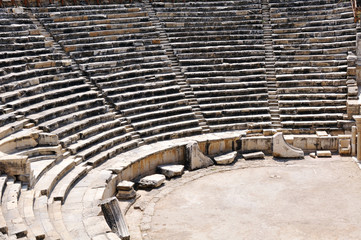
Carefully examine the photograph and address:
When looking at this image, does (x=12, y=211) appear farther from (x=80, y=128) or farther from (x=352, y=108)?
(x=352, y=108)

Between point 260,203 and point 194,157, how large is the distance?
4.06 m

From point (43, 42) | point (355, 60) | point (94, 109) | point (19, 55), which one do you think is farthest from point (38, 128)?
point (355, 60)

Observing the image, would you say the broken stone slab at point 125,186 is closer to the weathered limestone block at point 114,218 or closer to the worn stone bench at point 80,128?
the worn stone bench at point 80,128

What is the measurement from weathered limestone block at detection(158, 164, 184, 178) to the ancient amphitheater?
0.09 metres

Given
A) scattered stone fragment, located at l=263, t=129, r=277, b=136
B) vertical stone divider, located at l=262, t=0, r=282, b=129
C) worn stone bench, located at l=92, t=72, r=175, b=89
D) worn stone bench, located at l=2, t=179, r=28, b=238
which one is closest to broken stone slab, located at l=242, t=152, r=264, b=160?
scattered stone fragment, located at l=263, t=129, r=277, b=136

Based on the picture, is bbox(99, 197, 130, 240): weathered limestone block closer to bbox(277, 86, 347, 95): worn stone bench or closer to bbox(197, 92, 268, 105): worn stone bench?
bbox(197, 92, 268, 105): worn stone bench

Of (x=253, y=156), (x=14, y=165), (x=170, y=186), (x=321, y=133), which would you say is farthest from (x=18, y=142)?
(x=321, y=133)

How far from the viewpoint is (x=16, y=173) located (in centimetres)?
1456

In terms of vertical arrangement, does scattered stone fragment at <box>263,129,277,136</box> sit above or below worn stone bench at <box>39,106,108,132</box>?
below

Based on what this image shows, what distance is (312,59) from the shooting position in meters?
24.7

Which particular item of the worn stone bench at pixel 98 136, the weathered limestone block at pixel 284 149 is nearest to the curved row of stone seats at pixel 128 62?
the worn stone bench at pixel 98 136

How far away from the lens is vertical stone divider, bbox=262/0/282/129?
75.6ft

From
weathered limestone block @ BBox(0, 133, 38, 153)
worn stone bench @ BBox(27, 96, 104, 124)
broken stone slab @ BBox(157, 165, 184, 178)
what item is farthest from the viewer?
broken stone slab @ BBox(157, 165, 184, 178)

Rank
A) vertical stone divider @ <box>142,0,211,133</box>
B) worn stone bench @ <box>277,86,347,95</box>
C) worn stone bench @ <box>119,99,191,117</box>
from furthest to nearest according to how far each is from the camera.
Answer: worn stone bench @ <box>277,86,347,95</box>, vertical stone divider @ <box>142,0,211,133</box>, worn stone bench @ <box>119,99,191,117</box>
